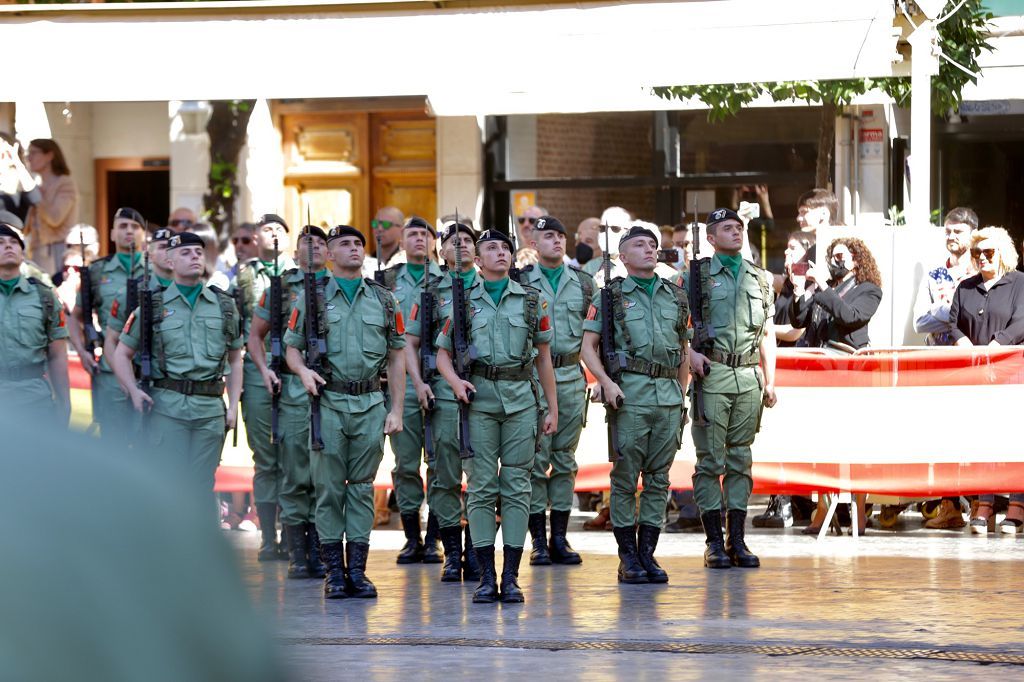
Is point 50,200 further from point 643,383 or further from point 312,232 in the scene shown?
point 643,383

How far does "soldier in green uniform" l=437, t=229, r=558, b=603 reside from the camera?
9.29 meters

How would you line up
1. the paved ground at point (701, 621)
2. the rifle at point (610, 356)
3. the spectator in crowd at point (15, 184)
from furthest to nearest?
the spectator in crowd at point (15, 184) → the rifle at point (610, 356) → the paved ground at point (701, 621)

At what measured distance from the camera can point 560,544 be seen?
10.9m

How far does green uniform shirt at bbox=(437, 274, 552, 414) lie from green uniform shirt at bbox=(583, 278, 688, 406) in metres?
0.62

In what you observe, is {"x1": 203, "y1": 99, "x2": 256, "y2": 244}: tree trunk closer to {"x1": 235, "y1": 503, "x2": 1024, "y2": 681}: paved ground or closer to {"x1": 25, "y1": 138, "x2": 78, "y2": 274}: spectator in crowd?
{"x1": 25, "y1": 138, "x2": 78, "y2": 274}: spectator in crowd

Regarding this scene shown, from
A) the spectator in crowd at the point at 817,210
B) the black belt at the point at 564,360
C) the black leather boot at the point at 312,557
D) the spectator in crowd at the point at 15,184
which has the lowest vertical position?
the black leather boot at the point at 312,557

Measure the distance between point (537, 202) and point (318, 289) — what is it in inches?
367

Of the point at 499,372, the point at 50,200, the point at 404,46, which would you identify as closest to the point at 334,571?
the point at 499,372

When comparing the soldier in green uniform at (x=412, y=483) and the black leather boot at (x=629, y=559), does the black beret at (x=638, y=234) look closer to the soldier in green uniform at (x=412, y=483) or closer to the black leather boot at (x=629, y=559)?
the soldier in green uniform at (x=412, y=483)

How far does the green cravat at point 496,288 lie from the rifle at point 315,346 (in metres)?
0.90

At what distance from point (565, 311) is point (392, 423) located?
188cm

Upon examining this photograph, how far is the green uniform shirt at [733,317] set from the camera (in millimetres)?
10398

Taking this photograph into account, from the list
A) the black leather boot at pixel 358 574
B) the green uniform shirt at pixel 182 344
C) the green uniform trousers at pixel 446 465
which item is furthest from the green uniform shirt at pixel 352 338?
the green uniform shirt at pixel 182 344

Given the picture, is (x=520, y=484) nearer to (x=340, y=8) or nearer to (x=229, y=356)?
(x=229, y=356)
